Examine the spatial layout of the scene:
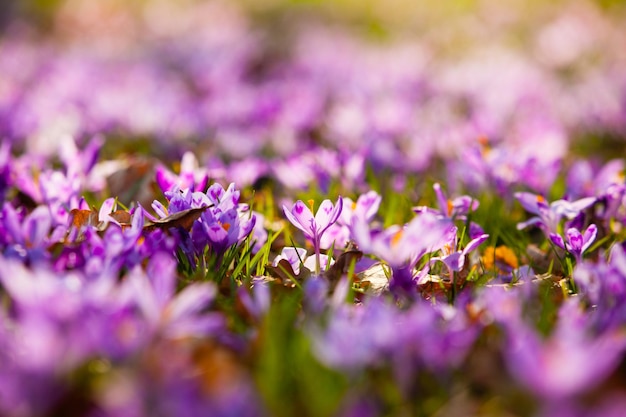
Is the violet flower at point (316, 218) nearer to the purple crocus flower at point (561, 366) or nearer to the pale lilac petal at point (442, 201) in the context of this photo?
the pale lilac petal at point (442, 201)

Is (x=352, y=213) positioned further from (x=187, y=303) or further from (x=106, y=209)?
(x=187, y=303)

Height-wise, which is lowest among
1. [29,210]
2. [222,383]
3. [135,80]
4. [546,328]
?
[135,80]

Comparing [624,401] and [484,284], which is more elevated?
[624,401]

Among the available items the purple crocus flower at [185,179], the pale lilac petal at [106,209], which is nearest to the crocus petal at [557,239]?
the purple crocus flower at [185,179]

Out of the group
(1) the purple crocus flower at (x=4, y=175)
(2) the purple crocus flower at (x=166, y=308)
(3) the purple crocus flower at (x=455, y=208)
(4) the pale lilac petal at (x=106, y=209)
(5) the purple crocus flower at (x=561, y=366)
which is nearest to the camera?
(5) the purple crocus flower at (x=561, y=366)

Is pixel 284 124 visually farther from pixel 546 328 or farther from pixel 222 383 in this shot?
pixel 222 383

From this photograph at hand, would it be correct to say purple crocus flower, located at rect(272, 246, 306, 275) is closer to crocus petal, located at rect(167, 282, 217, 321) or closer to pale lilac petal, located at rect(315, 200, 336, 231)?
pale lilac petal, located at rect(315, 200, 336, 231)

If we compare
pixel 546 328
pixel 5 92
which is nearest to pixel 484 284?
pixel 546 328
